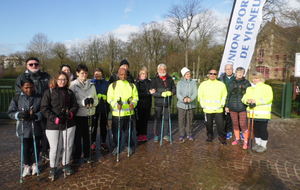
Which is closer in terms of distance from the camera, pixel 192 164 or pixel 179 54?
pixel 192 164

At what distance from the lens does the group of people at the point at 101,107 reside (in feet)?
12.4

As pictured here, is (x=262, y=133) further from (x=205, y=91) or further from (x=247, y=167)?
(x=205, y=91)

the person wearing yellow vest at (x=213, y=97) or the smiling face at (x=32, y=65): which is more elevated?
the smiling face at (x=32, y=65)

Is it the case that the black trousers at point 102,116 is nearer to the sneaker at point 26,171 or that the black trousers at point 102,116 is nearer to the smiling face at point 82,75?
the smiling face at point 82,75

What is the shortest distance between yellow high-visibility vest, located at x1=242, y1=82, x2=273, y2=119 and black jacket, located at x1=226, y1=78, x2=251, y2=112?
28 cm

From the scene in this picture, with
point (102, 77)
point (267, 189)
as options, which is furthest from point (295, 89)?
point (102, 77)

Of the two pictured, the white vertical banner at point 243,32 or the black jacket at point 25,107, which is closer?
the black jacket at point 25,107

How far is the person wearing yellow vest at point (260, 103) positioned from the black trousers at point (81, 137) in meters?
3.80

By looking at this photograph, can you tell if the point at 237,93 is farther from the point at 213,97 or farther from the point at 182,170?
the point at 182,170

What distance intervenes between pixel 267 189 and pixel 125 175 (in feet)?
8.27

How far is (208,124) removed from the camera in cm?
584

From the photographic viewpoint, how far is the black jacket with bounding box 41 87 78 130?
3656 mm

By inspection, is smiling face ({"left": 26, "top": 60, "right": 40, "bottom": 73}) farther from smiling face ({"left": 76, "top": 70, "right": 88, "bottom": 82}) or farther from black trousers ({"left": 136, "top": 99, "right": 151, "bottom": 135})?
black trousers ({"left": 136, "top": 99, "right": 151, "bottom": 135})

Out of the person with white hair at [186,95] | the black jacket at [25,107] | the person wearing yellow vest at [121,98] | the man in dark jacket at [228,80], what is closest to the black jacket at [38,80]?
the black jacket at [25,107]
